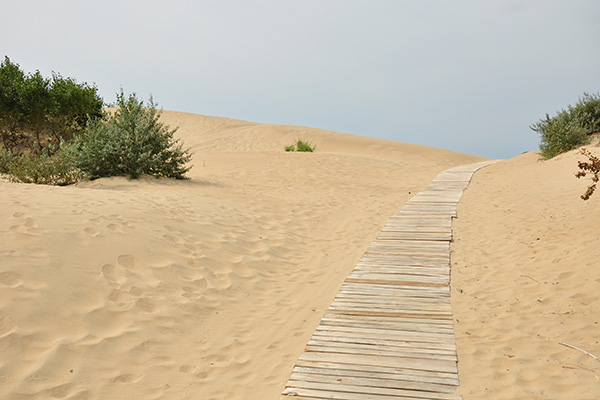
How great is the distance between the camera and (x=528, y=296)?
4.71 m

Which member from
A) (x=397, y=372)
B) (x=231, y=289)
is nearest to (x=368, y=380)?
(x=397, y=372)

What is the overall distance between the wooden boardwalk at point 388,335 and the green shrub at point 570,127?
11251 millimetres

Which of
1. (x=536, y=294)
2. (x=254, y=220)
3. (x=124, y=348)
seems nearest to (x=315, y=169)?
(x=254, y=220)

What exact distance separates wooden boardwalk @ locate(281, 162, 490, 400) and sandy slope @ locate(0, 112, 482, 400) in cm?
24

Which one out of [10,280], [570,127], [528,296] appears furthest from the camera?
[570,127]

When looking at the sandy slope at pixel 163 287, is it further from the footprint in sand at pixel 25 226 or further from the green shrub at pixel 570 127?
the green shrub at pixel 570 127

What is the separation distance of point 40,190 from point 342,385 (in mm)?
5663

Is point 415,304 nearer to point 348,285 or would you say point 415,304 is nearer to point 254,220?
point 348,285

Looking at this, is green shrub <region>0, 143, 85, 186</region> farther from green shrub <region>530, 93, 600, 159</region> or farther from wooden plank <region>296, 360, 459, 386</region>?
green shrub <region>530, 93, 600, 159</region>

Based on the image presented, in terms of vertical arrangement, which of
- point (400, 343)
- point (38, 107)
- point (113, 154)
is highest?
point (38, 107)

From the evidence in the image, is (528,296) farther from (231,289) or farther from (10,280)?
(10,280)

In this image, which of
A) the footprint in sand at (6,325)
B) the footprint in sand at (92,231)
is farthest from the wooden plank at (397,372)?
the footprint in sand at (92,231)

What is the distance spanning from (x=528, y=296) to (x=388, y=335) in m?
1.83

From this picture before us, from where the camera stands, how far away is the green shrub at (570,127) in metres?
15.0
